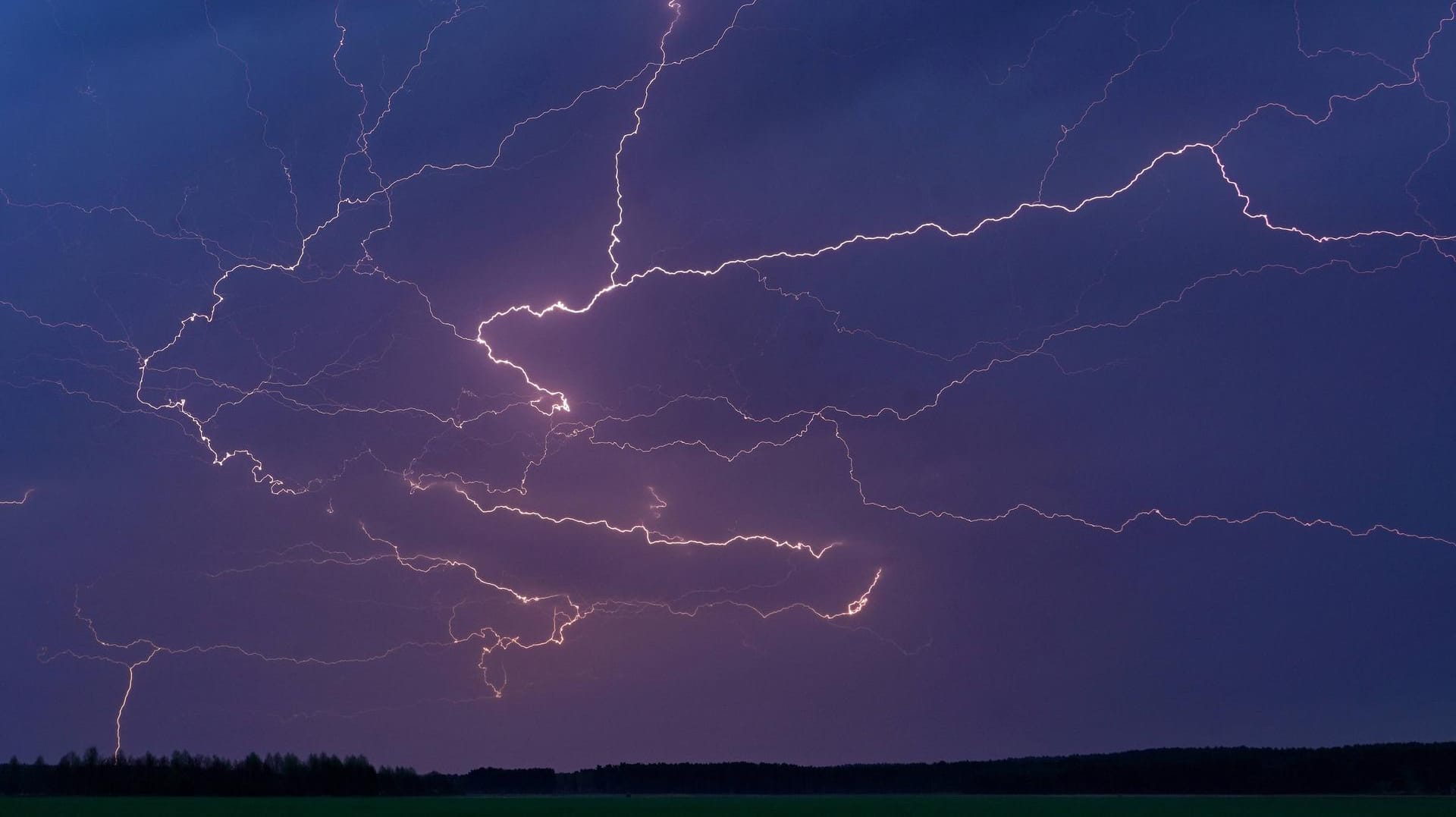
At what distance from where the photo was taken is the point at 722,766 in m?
70.3

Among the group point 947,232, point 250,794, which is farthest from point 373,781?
point 947,232

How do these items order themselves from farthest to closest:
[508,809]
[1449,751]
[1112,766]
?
[1112,766]
[1449,751]
[508,809]

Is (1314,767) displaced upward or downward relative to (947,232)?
downward

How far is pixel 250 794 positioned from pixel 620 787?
2778cm

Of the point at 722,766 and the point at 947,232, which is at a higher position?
the point at 947,232

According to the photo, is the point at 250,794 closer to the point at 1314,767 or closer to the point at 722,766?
the point at 722,766

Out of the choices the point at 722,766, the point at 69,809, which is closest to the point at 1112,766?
the point at 722,766

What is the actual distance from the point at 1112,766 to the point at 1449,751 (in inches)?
535

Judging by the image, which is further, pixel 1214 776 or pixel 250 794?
pixel 1214 776

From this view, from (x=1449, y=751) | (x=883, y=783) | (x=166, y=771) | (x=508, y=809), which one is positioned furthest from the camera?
(x=883, y=783)

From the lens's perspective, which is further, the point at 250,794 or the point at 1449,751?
the point at 1449,751

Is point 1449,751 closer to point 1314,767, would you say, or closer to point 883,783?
point 1314,767

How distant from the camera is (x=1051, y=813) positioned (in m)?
28.0

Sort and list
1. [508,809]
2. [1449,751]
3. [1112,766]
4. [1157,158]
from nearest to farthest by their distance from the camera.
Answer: [1157,158], [508,809], [1449,751], [1112,766]
